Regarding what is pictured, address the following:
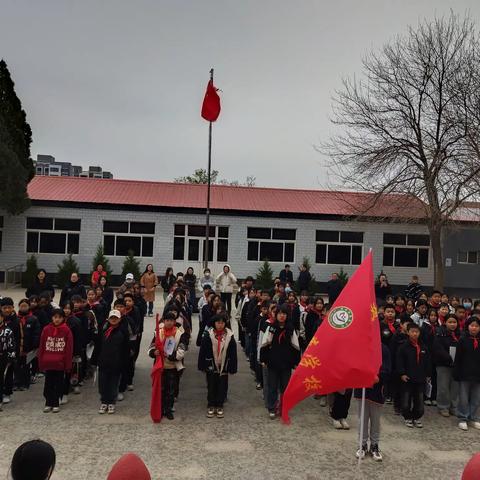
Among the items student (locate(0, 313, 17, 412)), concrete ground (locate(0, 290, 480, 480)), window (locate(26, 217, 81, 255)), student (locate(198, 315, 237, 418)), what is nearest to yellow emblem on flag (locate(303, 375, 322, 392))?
concrete ground (locate(0, 290, 480, 480))

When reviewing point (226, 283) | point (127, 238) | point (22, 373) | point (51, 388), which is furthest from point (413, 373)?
point (127, 238)

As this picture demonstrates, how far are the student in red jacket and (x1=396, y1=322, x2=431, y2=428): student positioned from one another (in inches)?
181

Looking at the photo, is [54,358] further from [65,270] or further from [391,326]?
[65,270]

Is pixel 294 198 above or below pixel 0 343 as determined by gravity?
above

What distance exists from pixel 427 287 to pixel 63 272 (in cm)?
1701

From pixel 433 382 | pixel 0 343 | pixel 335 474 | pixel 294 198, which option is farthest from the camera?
pixel 294 198

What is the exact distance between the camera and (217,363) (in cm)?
667

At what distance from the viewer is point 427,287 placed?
22766 millimetres

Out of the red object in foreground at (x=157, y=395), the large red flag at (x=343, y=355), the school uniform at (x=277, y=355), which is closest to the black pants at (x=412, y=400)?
the school uniform at (x=277, y=355)

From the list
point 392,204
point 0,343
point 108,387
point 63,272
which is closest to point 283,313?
point 108,387

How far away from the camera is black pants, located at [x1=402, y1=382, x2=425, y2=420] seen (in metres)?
6.39

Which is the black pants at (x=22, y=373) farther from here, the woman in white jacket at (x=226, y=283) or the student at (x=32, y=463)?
the woman in white jacket at (x=226, y=283)

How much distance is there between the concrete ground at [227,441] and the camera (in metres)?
4.95

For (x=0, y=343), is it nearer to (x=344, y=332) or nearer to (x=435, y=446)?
(x=344, y=332)
